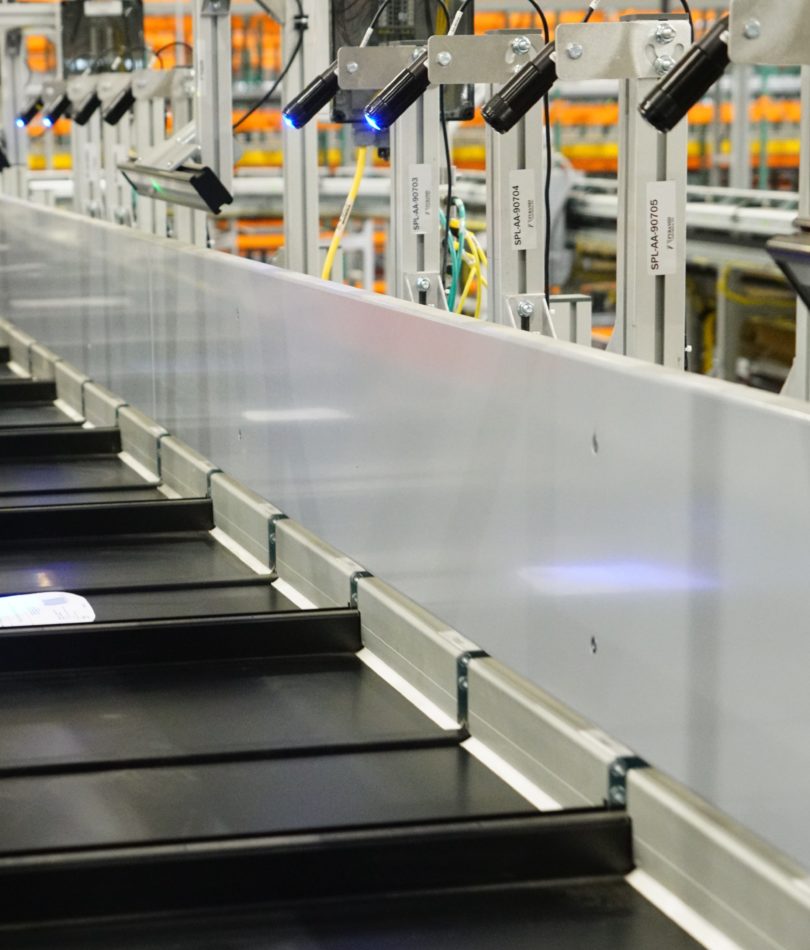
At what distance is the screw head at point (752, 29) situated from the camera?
5.21ft

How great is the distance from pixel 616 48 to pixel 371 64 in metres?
1.11

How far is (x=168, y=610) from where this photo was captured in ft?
10.5

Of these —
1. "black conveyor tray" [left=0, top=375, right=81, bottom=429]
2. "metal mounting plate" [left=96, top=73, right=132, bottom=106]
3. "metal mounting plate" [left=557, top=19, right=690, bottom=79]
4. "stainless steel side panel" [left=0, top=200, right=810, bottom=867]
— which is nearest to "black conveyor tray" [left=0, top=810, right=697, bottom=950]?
"stainless steel side panel" [left=0, top=200, right=810, bottom=867]

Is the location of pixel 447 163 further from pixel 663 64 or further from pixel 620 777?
pixel 620 777

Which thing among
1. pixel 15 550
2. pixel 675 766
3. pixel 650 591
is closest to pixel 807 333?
pixel 650 591

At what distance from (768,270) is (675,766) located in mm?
6590

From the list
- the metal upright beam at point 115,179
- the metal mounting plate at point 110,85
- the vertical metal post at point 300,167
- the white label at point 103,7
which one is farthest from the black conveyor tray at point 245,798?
the white label at point 103,7

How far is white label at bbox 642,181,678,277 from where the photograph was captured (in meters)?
2.84

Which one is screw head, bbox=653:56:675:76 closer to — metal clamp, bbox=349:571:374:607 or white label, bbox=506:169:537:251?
white label, bbox=506:169:537:251

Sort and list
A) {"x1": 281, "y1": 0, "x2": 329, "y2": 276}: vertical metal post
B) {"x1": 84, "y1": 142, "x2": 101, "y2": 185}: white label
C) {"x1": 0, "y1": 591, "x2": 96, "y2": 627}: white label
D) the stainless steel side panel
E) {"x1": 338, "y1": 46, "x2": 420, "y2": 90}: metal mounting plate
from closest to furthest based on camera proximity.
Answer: the stainless steel side panel < {"x1": 0, "y1": 591, "x2": 96, "y2": 627}: white label < {"x1": 338, "y1": 46, "x2": 420, "y2": 90}: metal mounting plate < {"x1": 281, "y1": 0, "x2": 329, "y2": 276}: vertical metal post < {"x1": 84, "y1": 142, "x2": 101, "y2": 185}: white label

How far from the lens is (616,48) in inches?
102

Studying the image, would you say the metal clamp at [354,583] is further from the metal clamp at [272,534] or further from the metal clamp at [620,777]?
the metal clamp at [620,777]

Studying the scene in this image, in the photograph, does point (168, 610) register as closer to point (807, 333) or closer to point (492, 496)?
point (492, 496)

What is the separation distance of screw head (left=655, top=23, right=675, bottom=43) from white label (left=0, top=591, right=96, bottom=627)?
54.1 inches
